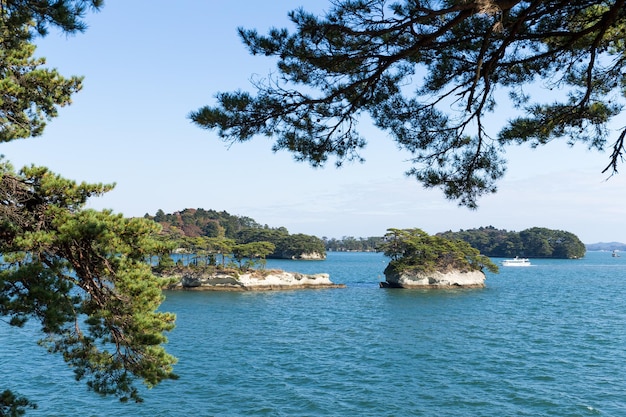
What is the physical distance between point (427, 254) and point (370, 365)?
1171 inches

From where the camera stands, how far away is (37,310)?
239 inches

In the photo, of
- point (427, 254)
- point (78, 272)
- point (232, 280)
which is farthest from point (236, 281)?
point (78, 272)

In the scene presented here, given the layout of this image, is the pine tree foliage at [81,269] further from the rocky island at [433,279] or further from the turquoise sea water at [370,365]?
the rocky island at [433,279]

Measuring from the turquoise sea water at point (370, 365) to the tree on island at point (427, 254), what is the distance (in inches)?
502

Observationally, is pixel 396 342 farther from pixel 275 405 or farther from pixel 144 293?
pixel 144 293

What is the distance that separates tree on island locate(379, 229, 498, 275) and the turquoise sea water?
502 inches

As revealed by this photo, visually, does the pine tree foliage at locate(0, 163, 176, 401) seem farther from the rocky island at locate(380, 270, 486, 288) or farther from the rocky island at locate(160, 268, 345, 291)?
the rocky island at locate(380, 270, 486, 288)

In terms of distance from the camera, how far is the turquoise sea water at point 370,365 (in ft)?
43.1

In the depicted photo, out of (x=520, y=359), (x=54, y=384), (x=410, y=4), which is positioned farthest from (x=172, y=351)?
(x=410, y=4)

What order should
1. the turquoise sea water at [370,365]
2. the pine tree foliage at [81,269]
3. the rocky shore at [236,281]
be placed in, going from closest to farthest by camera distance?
the pine tree foliage at [81,269]
the turquoise sea water at [370,365]
the rocky shore at [236,281]

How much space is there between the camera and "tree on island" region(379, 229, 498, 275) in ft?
149

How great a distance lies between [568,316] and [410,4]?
30226 millimetres

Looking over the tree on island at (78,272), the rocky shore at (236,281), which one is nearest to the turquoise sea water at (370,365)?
the tree on island at (78,272)

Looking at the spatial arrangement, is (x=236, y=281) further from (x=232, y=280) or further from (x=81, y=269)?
(x=81, y=269)
